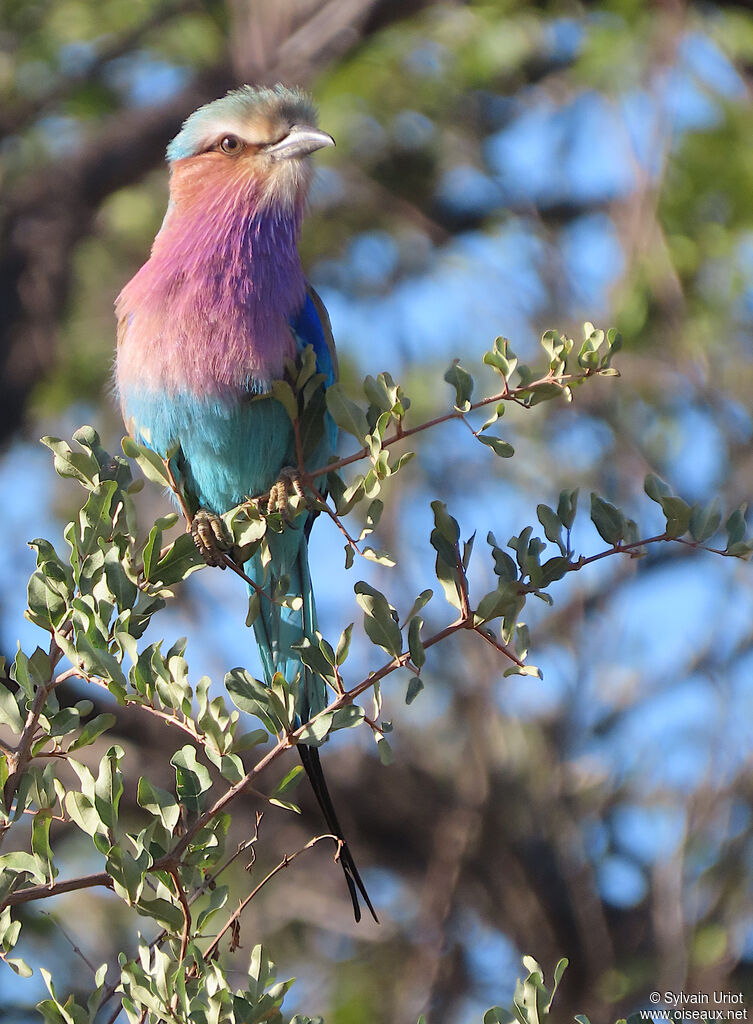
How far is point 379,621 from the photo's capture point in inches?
81.8

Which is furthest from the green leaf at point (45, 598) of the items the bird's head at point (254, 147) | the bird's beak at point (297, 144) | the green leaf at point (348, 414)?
the bird's beak at point (297, 144)

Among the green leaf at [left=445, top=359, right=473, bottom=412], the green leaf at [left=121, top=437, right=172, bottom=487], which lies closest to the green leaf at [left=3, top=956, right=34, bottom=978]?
the green leaf at [left=121, top=437, right=172, bottom=487]

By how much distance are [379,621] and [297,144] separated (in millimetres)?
1752

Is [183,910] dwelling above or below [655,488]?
below

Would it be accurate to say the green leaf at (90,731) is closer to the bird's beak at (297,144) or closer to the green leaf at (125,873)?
the green leaf at (125,873)

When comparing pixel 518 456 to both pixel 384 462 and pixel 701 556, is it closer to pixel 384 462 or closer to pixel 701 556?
pixel 701 556

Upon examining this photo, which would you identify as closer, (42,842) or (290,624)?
(42,842)

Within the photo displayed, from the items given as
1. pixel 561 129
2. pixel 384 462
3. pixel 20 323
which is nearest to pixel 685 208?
pixel 561 129

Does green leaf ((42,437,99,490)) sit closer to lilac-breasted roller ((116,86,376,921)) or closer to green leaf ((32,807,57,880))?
green leaf ((32,807,57,880))

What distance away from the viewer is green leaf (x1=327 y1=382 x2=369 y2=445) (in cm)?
219

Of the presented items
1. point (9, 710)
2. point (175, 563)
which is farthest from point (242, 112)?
point (9, 710)

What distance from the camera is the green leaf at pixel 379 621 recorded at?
6.79ft

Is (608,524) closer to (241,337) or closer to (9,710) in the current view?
(9,710)

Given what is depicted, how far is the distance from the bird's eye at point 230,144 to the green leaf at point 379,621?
71.5 inches
